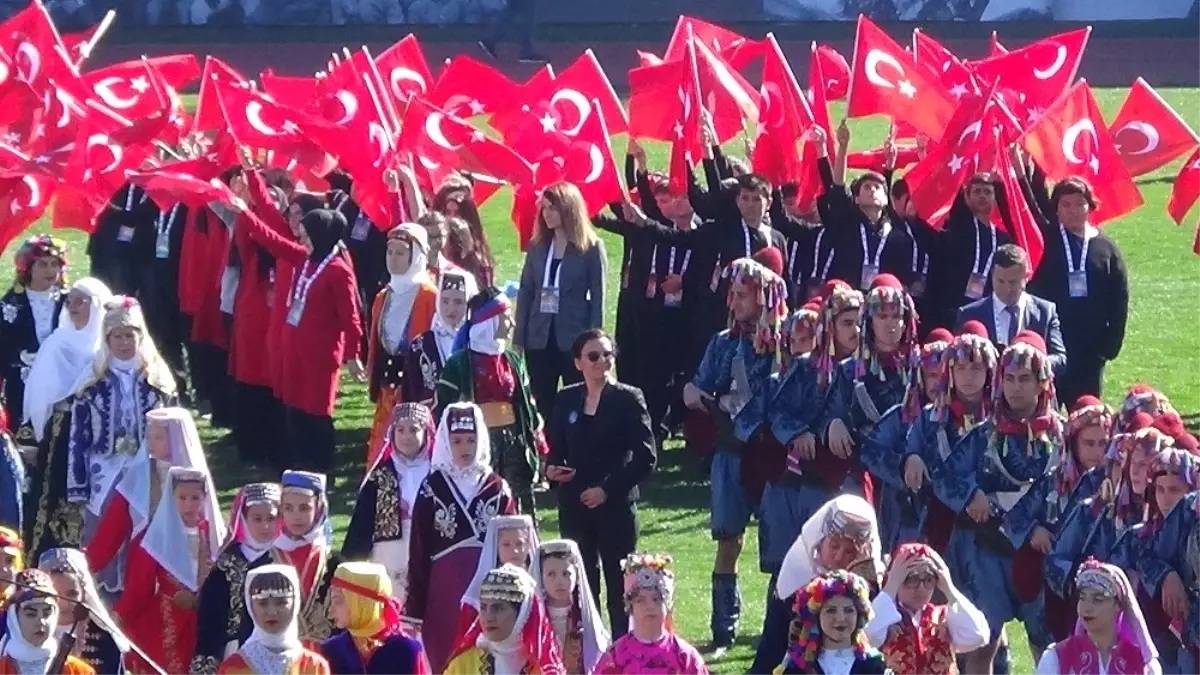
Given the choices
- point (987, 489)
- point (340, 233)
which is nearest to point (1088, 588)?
point (987, 489)

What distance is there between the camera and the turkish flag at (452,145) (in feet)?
49.4

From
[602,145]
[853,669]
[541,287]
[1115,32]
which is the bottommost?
[853,669]

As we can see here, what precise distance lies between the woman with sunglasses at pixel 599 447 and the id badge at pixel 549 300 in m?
2.97

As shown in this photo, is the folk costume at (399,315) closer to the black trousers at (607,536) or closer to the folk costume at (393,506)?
the black trousers at (607,536)

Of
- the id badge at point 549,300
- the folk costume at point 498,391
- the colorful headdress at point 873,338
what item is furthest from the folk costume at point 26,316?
the colorful headdress at point 873,338

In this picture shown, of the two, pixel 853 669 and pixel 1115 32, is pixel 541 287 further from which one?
pixel 1115 32

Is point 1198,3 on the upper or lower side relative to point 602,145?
upper

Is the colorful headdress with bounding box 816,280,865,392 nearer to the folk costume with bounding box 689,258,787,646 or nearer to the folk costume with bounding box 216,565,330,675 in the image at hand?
the folk costume with bounding box 689,258,787,646

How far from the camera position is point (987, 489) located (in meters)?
9.67

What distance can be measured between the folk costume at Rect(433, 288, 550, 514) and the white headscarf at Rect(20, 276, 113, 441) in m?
1.49

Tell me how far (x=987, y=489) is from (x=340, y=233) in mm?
4877

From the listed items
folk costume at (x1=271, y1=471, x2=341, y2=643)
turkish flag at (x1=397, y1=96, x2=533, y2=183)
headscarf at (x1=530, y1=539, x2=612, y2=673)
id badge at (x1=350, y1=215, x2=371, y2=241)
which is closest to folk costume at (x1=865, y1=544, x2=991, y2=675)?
headscarf at (x1=530, y1=539, x2=612, y2=673)

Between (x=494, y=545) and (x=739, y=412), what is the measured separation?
7.24ft

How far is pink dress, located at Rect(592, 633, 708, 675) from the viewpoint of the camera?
7.95m
